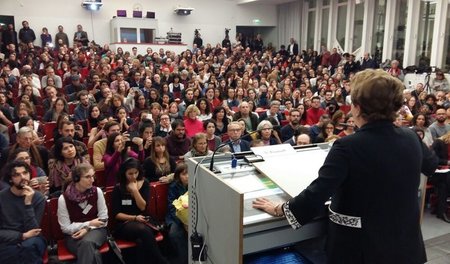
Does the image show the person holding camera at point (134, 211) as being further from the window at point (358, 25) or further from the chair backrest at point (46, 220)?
the window at point (358, 25)

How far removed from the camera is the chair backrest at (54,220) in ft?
9.23

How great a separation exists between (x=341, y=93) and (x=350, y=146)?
6.60 m

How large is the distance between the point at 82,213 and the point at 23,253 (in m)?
0.44

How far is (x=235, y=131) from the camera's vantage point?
14.3 feet

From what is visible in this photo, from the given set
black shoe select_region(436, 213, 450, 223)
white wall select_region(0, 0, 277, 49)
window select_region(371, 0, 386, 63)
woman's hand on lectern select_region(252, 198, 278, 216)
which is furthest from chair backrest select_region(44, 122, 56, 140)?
white wall select_region(0, 0, 277, 49)

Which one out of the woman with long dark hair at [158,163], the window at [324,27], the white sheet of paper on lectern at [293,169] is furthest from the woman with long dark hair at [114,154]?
the window at [324,27]

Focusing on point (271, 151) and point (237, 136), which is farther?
point (237, 136)

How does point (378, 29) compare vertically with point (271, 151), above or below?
above

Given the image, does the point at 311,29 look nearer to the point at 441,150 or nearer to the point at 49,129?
the point at 441,150

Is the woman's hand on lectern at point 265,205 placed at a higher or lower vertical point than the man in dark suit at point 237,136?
higher

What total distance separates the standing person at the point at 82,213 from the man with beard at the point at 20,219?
155 millimetres

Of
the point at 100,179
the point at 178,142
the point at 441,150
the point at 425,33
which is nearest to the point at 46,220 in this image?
the point at 100,179

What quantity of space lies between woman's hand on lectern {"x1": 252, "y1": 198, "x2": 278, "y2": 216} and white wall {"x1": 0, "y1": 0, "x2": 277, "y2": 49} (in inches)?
554

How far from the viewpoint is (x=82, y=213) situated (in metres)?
2.75
